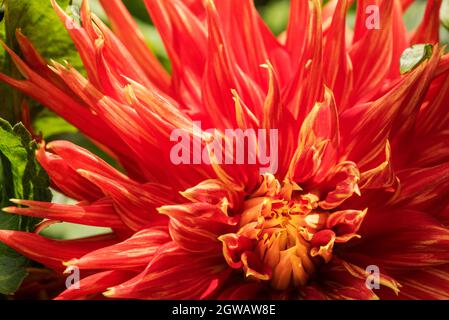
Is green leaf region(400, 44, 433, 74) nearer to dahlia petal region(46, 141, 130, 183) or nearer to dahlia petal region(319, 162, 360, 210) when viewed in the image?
dahlia petal region(319, 162, 360, 210)

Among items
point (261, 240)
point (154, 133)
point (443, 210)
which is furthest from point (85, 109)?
point (443, 210)

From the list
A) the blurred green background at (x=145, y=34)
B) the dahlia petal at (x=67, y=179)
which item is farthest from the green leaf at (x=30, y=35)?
the dahlia petal at (x=67, y=179)

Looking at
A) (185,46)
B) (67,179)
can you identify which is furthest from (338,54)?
(67,179)

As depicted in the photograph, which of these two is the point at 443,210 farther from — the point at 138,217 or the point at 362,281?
the point at 138,217

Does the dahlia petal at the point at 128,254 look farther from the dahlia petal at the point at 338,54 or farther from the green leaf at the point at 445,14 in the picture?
the green leaf at the point at 445,14

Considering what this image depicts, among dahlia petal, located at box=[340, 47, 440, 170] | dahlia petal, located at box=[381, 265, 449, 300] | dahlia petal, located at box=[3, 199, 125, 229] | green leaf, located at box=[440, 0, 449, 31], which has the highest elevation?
green leaf, located at box=[440, 0, 449, 31]

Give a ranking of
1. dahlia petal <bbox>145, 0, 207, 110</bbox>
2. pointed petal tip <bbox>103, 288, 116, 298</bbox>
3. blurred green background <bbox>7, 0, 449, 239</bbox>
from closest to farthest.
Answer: pointed petal tip <bbox>103, 288, 116, 298</bbox> < dahlia petal <bbox>145, 0, 207, 110</bbox> < blurred green background <bbox>7, 0, 449, 239</bbox>

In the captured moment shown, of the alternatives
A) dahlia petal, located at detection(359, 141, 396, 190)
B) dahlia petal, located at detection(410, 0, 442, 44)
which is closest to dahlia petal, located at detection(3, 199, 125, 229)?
dahlia petal, located at detection(359, 141, 396, 190)
